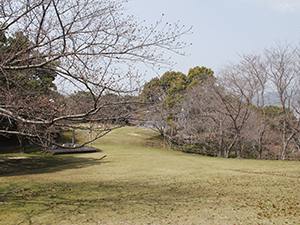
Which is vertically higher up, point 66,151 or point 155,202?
point 155,202

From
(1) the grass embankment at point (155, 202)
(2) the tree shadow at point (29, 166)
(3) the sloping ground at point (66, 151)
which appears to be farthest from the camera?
(3) the sloping ground at point (66, 151)

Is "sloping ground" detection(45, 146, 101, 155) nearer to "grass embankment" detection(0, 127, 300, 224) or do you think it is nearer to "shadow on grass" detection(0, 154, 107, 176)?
"shadow on grass" detection(0, 154, 107, 176)

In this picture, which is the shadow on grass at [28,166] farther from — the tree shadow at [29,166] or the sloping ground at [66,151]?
the sloping ground at [66,151]

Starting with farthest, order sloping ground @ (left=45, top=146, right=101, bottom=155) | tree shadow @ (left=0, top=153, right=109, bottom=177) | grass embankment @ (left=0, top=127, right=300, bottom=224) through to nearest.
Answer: sloping ground @ (left=45, top=146, right=101, bottom=155) < tree shadow @ (left=0, top=153, right=109, bottom=177) < grass embankment @ (left=0, top=127, right=300, bottom=224)

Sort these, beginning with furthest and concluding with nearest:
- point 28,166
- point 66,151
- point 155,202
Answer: point 66,151, point 28,166, point 155,202

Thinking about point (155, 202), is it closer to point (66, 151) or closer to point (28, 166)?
point (28, 166)

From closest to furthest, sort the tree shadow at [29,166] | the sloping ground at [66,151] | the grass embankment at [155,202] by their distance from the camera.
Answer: the grass embankment at [155,202] < the tree shadow at [29,166] < the sloping ground at [66,151]

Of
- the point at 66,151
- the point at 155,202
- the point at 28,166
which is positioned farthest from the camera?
the point at 66,151

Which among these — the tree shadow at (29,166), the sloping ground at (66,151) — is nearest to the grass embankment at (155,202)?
the tree shadow at (29,166)

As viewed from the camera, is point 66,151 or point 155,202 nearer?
point 155,202

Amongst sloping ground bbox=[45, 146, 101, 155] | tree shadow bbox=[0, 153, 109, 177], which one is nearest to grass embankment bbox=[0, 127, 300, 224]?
tree shadow bbox=[0, 153, 109, 177]

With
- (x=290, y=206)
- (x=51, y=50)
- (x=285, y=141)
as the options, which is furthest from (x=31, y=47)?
(x=285, y=141)

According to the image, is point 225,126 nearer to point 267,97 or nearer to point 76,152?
point 267,97

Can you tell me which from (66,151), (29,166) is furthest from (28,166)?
(66,151)
